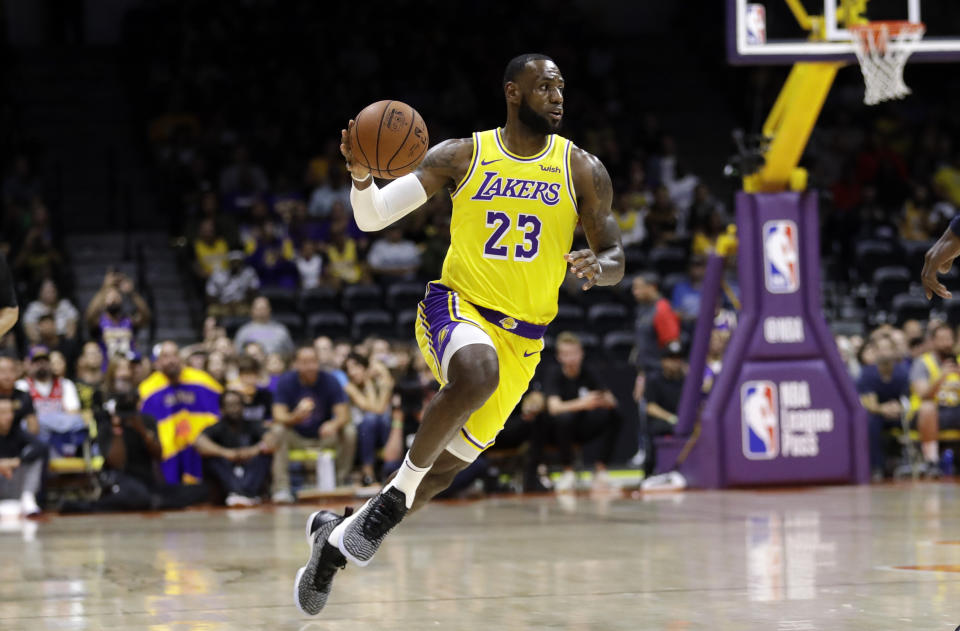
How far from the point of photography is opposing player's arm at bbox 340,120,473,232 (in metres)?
5.19

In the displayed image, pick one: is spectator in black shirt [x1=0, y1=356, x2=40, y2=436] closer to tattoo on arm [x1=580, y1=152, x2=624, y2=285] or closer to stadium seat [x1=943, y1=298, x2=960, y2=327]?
tattoo on arm [x1=580, y1=152, x2=624, y2=285]

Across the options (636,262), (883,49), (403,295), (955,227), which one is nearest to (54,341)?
(403,295)

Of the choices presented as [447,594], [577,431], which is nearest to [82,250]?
[577,431]

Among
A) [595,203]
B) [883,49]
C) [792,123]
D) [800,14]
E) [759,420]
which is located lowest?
[759,420]

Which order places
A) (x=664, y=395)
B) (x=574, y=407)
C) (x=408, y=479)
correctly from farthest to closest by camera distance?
(x=664, y=395) → (x=574, y=407) → (x=408, y=479)

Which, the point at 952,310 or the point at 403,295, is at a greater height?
the point at 403,295

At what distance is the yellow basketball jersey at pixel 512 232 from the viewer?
17.4ft

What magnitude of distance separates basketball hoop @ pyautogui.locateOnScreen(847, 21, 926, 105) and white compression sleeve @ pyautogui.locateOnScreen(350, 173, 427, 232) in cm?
555

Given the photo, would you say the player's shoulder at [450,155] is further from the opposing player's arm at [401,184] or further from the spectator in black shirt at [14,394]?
the spectator in black shirt at [14,394]

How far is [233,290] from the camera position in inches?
547

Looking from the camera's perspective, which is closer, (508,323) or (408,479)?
(408,479)

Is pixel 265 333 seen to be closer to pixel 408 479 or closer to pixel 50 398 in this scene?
pixel 50 398

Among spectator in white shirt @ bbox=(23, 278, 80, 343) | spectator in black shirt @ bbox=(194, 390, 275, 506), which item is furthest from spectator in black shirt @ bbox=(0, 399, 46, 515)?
spectator in white shirt @ bbox=(23, 278, 80, 343)

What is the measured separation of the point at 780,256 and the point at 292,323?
5.18m
